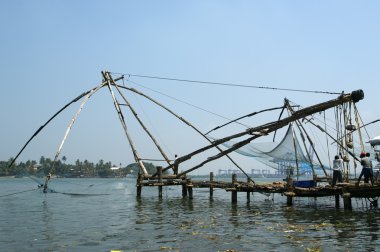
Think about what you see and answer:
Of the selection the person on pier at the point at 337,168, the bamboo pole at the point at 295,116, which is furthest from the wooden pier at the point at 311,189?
the bamboo pole at the point at 295,116

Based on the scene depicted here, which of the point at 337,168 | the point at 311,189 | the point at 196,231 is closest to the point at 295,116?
the point at 337,168

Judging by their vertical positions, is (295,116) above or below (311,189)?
above

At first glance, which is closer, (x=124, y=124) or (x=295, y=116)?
(x=295, y=116)

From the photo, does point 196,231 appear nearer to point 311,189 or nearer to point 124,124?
point 311,189

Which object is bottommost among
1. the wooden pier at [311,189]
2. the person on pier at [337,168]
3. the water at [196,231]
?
the water at [196,231]

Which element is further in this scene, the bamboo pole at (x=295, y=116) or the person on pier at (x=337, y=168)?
the person on pier at (x=337, y=168)

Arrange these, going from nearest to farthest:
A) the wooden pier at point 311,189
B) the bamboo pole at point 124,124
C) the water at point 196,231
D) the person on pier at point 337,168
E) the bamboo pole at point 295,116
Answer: the water at point 196,231 → the bamboo pole at point 295,116 → the wooden pier at point 311,189 → the person on pier at point 337,168 → the bamboo pole at point 124,124

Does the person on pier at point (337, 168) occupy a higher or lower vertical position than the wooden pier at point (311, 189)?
higher

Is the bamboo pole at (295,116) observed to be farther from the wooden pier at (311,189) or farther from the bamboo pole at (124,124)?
the bamboo pole at (124,124)

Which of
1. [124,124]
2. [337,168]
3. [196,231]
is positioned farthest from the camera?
[124,124]

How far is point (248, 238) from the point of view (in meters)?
14.1

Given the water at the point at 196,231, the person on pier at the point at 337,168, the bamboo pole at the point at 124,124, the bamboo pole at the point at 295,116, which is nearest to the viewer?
the water at the point at 196,231

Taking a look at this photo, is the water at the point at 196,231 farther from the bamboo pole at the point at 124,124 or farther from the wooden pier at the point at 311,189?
the bamboo pole at the point at 124,124

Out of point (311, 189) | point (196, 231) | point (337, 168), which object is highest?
point (337, 168)
